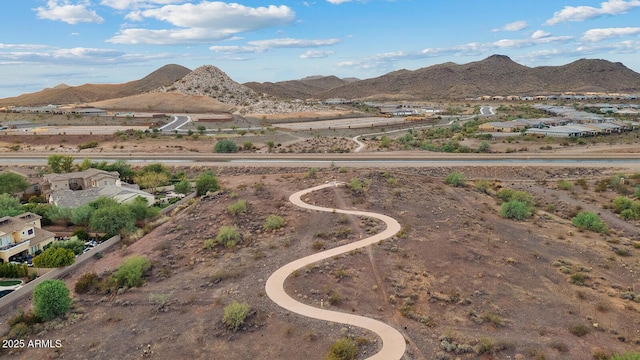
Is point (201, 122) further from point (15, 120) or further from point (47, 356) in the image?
point (47, 356)

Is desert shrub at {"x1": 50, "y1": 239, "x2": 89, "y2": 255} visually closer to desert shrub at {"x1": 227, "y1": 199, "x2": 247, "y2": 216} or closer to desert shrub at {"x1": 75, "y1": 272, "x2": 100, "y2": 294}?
desert shrub at {"x1": 75, "y1": 272, "x2": 100, "y2": 294}

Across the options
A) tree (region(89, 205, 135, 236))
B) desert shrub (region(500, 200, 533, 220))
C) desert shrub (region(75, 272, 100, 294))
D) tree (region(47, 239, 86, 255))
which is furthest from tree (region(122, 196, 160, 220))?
desert shrub (region(500, 200, 533, 220))

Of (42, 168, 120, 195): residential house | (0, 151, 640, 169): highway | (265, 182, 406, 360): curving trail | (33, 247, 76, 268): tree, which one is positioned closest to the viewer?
(265, 182, 406, 360): curving trail

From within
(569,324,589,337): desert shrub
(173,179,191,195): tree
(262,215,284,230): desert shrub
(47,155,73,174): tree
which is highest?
(47,155,73,174): tree

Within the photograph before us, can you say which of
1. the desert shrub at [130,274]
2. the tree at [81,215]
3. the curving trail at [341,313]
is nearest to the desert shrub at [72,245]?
the tree at [81,215]

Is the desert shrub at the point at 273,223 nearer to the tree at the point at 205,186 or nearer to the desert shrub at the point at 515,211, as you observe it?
the tree at the point at 205,186

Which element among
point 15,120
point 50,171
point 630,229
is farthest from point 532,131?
point 15,120
